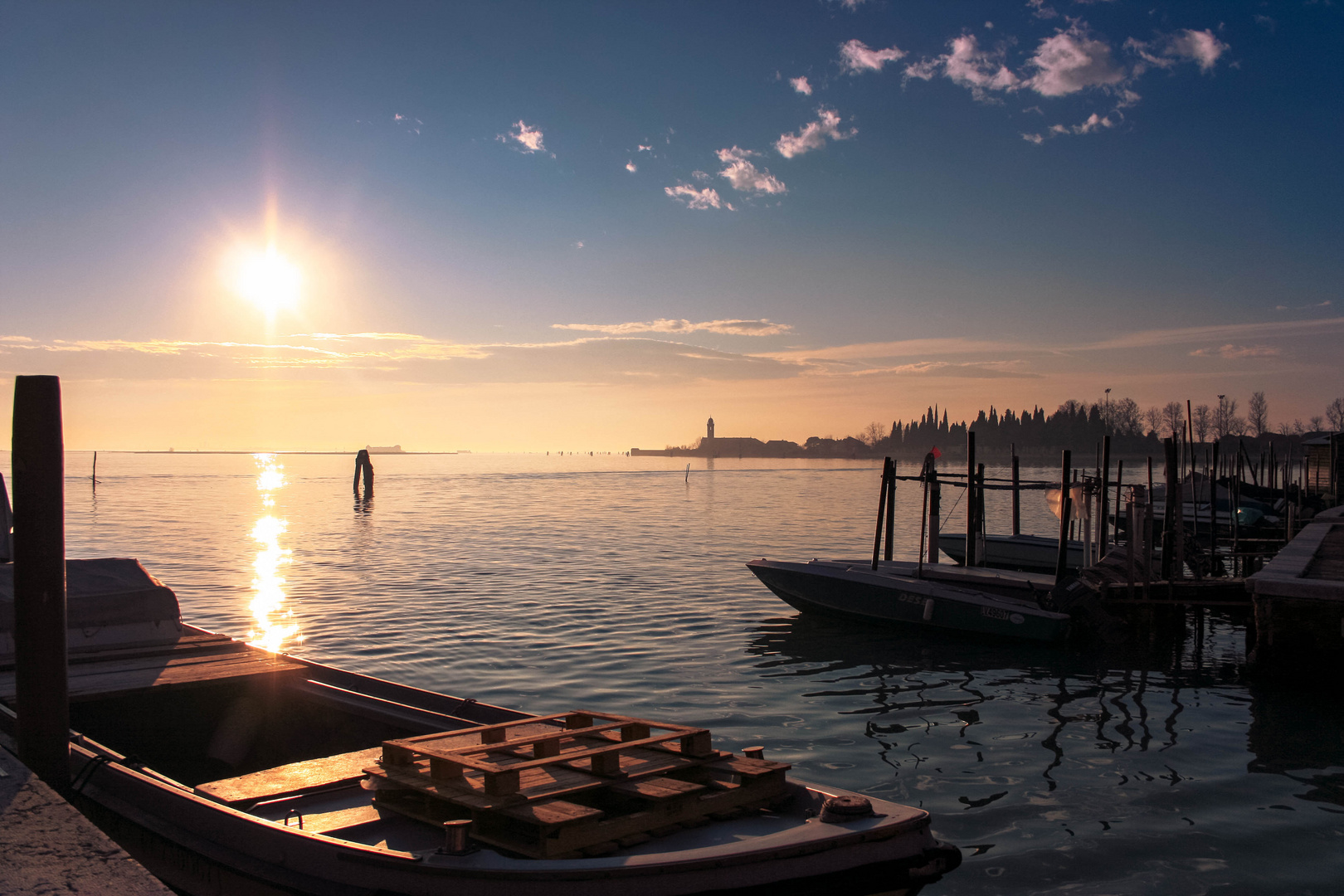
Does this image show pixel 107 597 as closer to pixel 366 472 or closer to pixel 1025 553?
pixel 1025 553

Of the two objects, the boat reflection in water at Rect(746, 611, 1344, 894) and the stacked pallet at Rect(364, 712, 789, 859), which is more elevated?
the stacked pallet at Rect(364, 712, 789, 859)

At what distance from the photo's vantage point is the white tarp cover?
10148 mm

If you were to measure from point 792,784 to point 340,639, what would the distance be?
38.8ft

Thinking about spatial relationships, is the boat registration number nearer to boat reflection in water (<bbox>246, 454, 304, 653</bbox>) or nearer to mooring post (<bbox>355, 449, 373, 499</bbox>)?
boat reflection in water (<bbox>246, 454, 304, 653</bbox>)

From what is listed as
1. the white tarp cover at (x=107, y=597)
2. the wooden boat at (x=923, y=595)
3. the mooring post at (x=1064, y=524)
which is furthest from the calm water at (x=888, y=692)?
the white tarp cover at (x=107, y=597)

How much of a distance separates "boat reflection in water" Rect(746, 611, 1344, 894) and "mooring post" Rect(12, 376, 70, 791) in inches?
256

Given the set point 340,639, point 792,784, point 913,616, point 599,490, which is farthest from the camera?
point 599,490

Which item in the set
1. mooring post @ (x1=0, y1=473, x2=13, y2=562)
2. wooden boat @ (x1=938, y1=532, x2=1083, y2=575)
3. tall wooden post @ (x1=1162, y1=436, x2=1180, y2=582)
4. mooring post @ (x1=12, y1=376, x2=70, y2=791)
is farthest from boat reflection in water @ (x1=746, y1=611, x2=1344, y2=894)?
mooring post @ (x1=0, y1=473, x2=13, y2=562)

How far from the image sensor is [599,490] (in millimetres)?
76000

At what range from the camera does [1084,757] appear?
9555 millimetres

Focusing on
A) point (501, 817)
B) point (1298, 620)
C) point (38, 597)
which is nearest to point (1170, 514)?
point (1298, 620)

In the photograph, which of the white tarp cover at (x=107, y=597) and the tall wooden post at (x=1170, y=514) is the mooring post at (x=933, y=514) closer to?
the tall wooden post at (x=1170, y=514)

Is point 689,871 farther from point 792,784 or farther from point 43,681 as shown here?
point 43,681

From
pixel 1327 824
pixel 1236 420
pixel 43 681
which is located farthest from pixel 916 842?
pixel 1236 420
